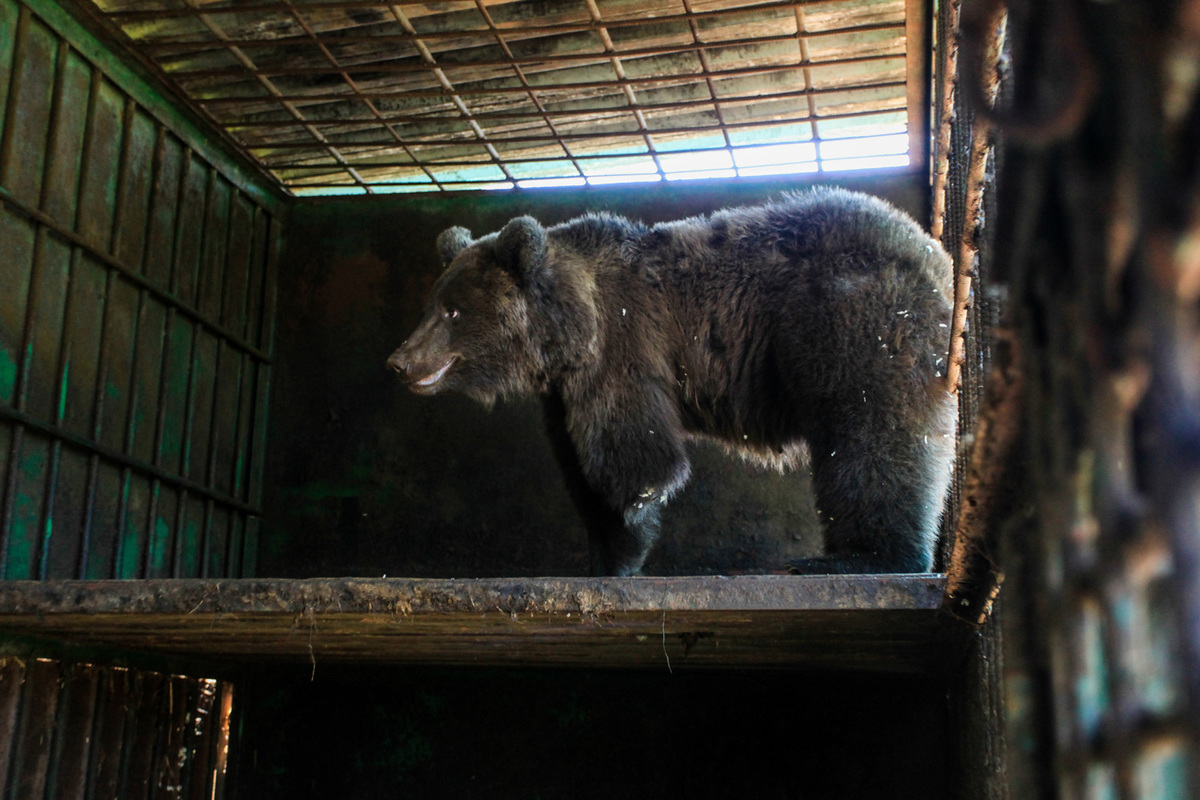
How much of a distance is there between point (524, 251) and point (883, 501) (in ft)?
7.27

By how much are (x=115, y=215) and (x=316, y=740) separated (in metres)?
3.00

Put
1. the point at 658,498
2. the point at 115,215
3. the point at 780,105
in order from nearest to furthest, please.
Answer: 1. the point at 658,498
2. the point at 115,215
3. the point at 780,105

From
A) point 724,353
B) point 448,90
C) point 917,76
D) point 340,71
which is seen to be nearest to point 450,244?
point 448,90

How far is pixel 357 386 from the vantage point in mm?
7180

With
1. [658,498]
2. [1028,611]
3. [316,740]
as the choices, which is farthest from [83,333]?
[1028,611]

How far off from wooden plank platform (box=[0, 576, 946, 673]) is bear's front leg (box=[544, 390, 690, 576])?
2.91 ft

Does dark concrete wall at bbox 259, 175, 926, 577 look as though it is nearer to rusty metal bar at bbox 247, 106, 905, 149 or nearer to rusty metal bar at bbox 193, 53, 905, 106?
rusty metal bar at bbox 247, 106, 905, 149

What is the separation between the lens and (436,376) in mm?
5480

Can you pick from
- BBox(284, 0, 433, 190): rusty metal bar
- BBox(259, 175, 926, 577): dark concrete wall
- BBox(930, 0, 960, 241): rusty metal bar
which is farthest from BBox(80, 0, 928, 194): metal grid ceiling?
BBox(930, 0, 960, 241): rusty metal bar

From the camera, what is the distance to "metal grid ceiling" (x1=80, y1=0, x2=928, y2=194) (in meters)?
5.52

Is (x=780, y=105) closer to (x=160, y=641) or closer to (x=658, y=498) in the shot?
(x=658, y=498)

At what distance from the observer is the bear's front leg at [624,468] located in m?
4.96

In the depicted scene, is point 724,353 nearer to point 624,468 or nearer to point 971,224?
point 624,468

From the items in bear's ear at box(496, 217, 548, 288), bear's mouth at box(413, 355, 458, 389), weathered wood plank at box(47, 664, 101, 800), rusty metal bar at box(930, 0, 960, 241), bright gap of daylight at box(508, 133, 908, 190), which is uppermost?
bright gap of daylight at box(508, 133, 908, 190)
